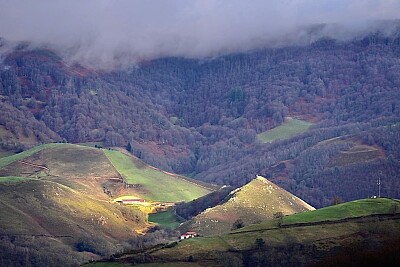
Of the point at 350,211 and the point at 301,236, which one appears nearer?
the point at 301,236

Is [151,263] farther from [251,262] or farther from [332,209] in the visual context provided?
[332,209]

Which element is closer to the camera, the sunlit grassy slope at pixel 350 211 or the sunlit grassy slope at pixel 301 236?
the sunlit grassy slope at pixel 301 236

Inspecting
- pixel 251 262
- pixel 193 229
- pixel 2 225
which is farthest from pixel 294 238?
pixel 2 225

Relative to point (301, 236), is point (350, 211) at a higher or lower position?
higher

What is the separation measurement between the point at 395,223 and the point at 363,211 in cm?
922

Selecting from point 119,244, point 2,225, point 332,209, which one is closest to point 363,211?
point 332,209

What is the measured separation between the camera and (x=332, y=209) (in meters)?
151

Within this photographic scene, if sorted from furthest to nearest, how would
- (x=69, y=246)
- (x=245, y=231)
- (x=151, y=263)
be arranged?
(x=69, y=246)
(x=245, y=231)
(x=151, y=263)

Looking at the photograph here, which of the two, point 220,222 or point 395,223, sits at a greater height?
point 395,223

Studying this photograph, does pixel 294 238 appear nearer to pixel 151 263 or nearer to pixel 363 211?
pixel 363 211

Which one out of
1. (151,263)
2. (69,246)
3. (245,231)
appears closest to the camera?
(151,263)

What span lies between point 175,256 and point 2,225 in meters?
69.1

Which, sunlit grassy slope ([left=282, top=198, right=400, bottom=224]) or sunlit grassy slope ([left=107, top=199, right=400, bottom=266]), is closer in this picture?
sunlit grassy slope ([left=107, top=199, right=400, bottom=266])

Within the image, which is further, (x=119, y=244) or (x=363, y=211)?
(x=119, y=244)
